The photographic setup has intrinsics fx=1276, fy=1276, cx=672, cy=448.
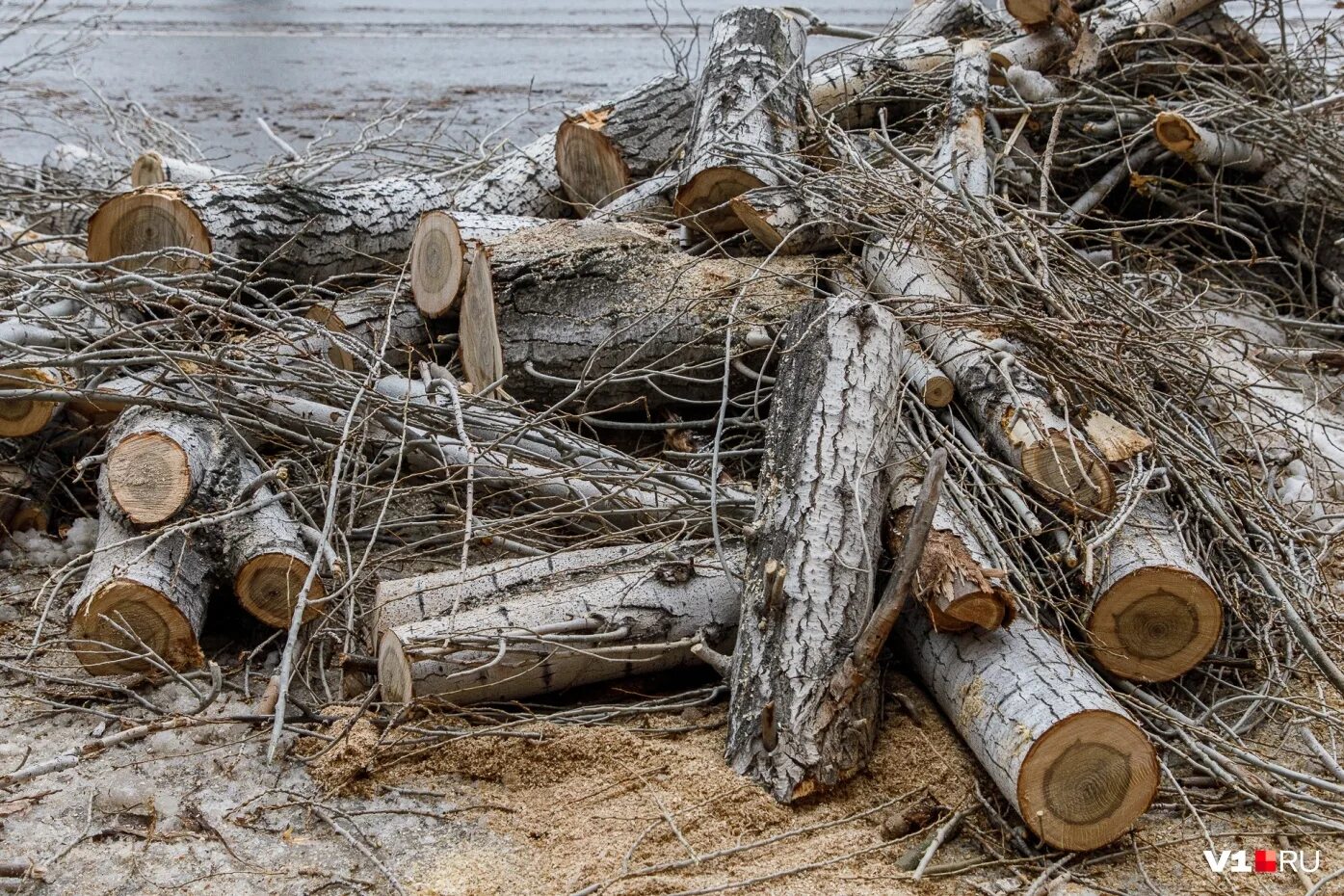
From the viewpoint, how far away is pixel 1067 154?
17.8 feet

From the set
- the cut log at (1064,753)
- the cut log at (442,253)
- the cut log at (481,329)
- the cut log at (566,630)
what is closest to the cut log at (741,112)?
the cut log at (442,253)

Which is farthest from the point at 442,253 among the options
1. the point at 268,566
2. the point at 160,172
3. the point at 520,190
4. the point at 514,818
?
the point at 514,818

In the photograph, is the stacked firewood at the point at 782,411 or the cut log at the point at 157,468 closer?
the stacked firewood at the point at 782,411

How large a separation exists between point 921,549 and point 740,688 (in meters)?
0.58

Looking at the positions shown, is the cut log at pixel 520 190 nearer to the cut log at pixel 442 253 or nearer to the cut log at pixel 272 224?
the cut log at pixel 272 224

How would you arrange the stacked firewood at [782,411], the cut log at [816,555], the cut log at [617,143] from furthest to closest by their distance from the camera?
the cut log at [617,143] → the stacked firewood at [782,411] → the cut log at [816,555]

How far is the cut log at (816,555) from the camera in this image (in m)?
3.04

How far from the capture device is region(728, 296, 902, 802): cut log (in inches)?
120

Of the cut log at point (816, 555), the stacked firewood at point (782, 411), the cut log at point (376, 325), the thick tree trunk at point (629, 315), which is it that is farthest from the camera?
the cut log at point (376, 325)

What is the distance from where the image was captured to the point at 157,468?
12.3ft

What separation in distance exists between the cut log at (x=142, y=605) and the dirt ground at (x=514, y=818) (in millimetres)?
149

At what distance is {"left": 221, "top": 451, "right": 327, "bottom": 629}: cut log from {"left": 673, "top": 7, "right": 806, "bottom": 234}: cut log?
1877 millimetres
